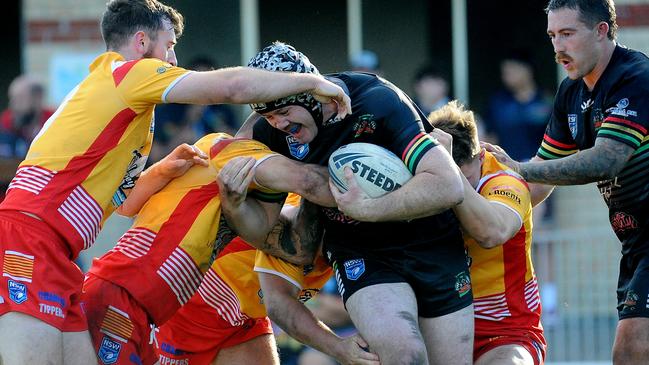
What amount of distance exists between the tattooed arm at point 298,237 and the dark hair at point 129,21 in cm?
123

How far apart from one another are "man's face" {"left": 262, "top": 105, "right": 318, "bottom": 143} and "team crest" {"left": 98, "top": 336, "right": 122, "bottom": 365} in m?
1.38

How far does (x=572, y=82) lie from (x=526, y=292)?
4.37 feet

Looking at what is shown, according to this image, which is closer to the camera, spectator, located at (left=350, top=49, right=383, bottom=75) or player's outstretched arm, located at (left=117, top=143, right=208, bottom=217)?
player's outstretched arm, located at (left=117, top=143, right=208, bottom=217)

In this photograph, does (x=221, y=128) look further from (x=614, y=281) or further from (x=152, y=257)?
(x=152, y=257)

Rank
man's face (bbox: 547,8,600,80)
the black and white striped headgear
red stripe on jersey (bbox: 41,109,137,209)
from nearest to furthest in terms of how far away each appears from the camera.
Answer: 1. red stripe on jersey (bbox: 41,109,137,209)
2. the black and white striped headgear
3. man's face (bbox: 547,8,600,80)

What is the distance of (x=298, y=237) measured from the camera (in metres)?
6.83

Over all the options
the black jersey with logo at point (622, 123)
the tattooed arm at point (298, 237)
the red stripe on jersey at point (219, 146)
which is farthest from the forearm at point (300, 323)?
the black jersey with logo at point (622, 123)

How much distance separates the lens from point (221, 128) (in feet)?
38.4

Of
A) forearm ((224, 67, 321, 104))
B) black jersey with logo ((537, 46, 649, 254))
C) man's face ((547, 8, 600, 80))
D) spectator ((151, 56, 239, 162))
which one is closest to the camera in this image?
forearm ((224, 67, 321, 104))

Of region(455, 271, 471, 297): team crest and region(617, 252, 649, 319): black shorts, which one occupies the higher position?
region(455, 271, 471, 297): team crest

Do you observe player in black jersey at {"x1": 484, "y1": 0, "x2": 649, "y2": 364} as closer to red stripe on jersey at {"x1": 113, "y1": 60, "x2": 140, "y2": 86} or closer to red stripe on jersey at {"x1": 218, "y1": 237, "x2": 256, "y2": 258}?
red stripe on jersey at {"x1": 218, "y1": 237, "x2": 256, "y2": 258}

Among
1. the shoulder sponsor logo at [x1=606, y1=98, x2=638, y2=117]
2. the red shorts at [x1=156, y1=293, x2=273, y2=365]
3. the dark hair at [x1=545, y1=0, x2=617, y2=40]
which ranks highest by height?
the dark hair at [x1=545, y1=0, x2=617, y2=40]

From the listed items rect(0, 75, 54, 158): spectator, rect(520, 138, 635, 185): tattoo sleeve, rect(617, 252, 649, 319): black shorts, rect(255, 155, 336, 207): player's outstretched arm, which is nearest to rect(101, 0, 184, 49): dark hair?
rect(255, 155, 336, 207): player's outstretched arm

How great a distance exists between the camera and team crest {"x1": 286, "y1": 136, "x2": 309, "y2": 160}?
21.6ft
